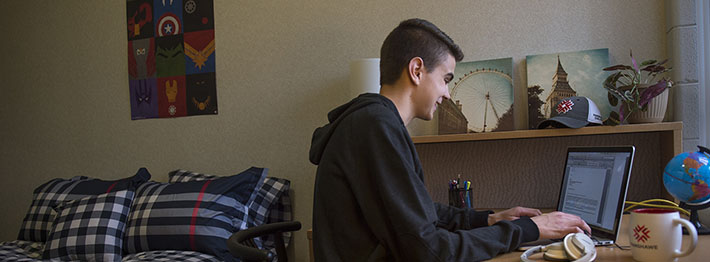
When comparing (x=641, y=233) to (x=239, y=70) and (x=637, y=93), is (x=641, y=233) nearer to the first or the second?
(x=637, y=93)

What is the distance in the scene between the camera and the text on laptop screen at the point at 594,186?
51.1 inches

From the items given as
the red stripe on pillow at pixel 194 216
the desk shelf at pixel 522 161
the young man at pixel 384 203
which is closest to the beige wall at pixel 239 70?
the desk shelf at pixel 522 161

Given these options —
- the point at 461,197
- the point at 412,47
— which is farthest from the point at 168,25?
the point at 412,47

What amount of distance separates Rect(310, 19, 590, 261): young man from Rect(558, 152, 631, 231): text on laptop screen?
102 mm

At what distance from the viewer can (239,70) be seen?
285 centimetres

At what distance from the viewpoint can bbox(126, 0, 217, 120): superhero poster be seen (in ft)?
9.55

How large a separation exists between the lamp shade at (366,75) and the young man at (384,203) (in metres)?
0.87

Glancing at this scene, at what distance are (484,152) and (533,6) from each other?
67cm

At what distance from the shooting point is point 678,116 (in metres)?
1.99

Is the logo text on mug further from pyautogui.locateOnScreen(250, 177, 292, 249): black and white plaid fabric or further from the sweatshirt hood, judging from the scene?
pyautogui.locateOnScreen(250, 177, 292, 249): black and white plaid fabric

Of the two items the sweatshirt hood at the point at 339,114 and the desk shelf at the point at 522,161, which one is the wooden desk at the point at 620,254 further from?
the desk shelf at the point at 522,161

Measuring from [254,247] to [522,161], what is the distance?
4.27 feet

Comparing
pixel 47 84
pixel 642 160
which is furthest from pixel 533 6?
pixel 47 84

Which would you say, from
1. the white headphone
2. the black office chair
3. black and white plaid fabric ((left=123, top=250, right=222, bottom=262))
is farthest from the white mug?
black and white plaid fabric ((left=123, top=250, right=222, bottom=262))
